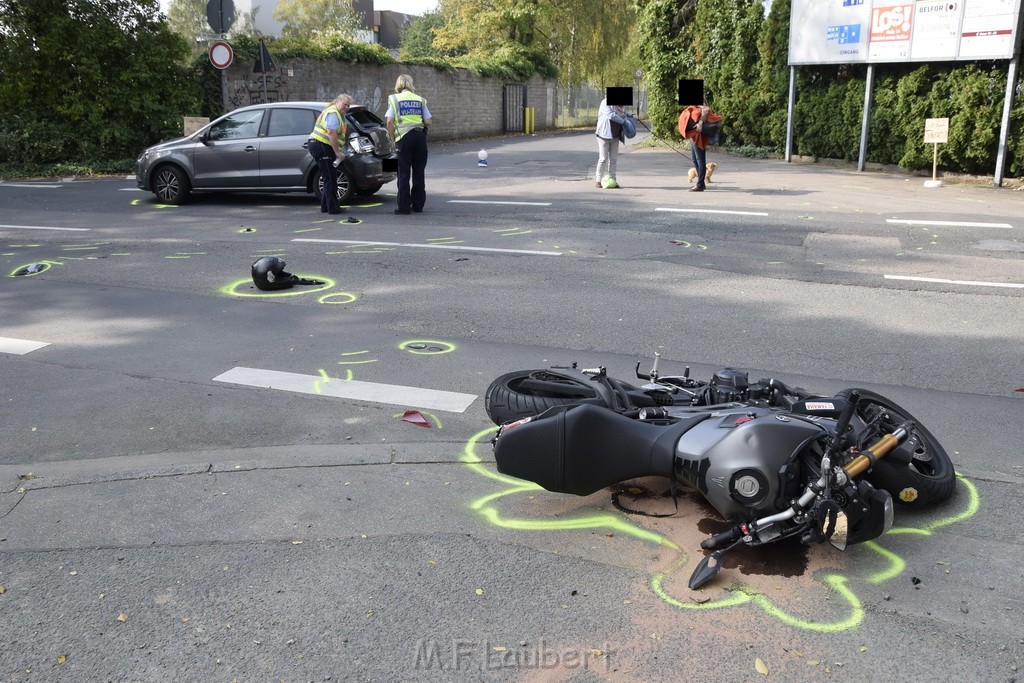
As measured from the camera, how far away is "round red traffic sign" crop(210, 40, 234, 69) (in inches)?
840

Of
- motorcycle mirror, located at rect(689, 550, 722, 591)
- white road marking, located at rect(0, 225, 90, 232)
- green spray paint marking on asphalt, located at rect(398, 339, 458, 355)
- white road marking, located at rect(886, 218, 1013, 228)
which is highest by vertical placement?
white road marking, located at rect(886, 218, 1013, 228)

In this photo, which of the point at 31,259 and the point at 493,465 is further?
the point at 31,259

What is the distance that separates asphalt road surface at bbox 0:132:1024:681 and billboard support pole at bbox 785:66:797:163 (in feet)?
38.4

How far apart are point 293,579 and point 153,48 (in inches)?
867

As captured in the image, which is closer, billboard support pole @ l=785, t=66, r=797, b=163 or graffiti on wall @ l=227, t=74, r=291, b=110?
billboard support pole @ l=785, t=66, r=797, b=163

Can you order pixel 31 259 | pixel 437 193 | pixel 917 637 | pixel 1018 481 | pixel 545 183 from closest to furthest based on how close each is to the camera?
pixel 917 637 → pixel 1018 481 → pixel 31 259 → pixel 437 193 → pixel 545 183

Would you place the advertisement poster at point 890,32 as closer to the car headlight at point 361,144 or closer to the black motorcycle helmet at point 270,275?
the car headlight at point 361,144

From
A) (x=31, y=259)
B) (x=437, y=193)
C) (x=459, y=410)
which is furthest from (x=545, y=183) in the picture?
(x=459, y=410)

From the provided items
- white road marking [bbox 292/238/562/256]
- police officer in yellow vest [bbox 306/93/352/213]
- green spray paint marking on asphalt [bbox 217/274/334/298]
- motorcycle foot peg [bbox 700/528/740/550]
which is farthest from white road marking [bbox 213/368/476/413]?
police officer in yellow vest [bbox 306/93/352/213]

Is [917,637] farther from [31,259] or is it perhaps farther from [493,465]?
[31,259]

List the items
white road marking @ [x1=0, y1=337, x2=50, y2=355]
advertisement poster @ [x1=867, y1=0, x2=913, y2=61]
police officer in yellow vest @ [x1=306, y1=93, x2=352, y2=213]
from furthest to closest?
advertisement poster @ [x1=867, y1=0, x2=913, y2=61], police officer in yellow vest @ [x1=306, y1=93, x2=352, y2=213], white road marking @ [x1=0, y1=337, x2=50, y2=355]

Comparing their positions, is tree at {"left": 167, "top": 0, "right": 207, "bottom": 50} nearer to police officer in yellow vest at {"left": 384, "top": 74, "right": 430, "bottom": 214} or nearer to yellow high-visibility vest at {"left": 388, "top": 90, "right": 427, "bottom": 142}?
police officer in yellow vest at {"left": 384, "top": 74, "right": 430, "bottom": 214}

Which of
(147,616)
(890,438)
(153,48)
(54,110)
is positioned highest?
(153,48)

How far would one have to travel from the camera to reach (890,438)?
351 cm
